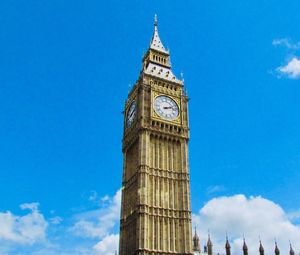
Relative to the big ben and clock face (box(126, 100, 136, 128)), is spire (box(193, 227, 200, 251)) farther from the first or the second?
clock face (box(126, 100, 136, 128))

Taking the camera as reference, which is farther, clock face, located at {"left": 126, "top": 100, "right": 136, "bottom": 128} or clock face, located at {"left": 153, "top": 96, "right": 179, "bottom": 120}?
clock face, located at {"left": 126, "top": 100, "right": 136, "bottom": 128}

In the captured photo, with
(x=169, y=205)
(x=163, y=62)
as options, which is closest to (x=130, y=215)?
(x=169, y=205)

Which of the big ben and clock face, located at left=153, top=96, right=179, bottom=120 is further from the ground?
clock face, located at left=153, top=96, right=179, bottom=120

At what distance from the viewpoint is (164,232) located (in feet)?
202

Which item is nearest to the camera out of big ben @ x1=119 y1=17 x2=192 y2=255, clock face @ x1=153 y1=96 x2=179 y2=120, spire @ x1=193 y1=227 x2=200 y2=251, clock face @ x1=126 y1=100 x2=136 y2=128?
big ben @ x1=119 y1=17 x2=192 y2=255

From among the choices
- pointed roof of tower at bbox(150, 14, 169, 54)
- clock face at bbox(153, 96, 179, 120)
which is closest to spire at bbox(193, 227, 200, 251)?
clock face at bbox(153, 96, 179, 120)

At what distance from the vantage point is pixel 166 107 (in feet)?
237

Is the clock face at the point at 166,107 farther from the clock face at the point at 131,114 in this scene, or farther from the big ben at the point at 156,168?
the clock face at the point at 131,114

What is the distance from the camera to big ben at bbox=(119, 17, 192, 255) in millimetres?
61219

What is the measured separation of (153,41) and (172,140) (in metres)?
23.8

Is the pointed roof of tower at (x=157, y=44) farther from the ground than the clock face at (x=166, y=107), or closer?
farther from the ground

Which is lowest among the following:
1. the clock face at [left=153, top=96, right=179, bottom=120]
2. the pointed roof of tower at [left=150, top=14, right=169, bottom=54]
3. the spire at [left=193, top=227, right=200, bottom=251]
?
the spire at [left=193, top=227, right=200, bottom=251]

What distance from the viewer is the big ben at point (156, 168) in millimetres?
61219

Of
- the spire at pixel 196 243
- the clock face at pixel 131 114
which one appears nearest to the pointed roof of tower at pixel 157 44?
the clock face at pixel 131 114
